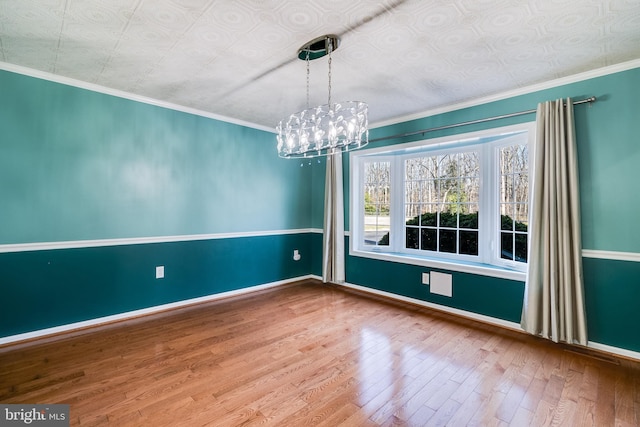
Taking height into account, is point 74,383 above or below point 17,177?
below

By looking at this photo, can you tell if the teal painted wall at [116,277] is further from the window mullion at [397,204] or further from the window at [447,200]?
the window mullion at [397,204]

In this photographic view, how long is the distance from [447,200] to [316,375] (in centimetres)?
264

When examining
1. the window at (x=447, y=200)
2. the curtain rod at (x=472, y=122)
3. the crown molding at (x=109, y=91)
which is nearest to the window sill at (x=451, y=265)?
the window at (x=447, y=200)

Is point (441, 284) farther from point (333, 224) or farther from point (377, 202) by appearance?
point (333, 224)

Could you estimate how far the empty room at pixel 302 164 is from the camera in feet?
6.10

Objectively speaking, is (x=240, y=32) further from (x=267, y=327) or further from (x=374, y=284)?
(x=374, y=284)

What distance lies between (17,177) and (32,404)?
1934 mm

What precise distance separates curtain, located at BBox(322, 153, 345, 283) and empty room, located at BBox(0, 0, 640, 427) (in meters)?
0.51

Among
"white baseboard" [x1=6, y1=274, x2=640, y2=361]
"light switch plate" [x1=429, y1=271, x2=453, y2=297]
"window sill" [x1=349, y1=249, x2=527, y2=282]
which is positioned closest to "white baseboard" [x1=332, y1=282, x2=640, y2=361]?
"white baseboard" [x1=6, y1=274, x2=640, y2=361]

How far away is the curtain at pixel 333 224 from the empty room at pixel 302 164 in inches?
20.0

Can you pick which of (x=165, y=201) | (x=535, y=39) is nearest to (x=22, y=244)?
(x=165, y=201)

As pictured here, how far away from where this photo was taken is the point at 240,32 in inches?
79.5

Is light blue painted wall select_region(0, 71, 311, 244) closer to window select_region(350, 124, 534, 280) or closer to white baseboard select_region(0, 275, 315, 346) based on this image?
white baseboard select_region(0, 275, 315, 346)

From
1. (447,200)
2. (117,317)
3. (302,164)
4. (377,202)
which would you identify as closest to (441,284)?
(447,200)
